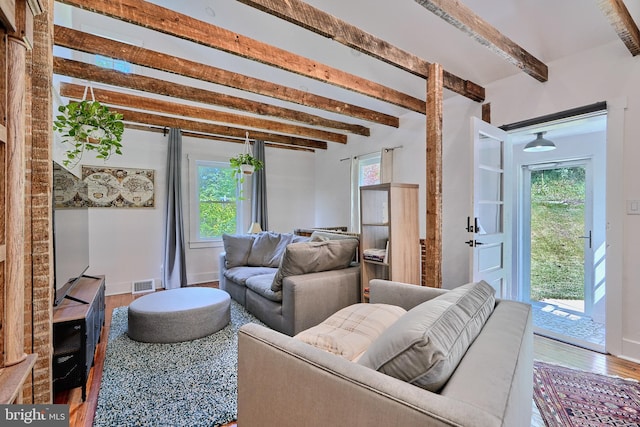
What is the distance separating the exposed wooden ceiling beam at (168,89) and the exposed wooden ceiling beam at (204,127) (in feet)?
3.77

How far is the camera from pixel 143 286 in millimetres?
4324

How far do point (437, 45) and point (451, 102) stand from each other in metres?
0.91

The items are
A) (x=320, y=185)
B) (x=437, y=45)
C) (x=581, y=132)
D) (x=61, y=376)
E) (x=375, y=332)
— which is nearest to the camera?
(x=375, y=332)

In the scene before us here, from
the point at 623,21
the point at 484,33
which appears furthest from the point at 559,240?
the point at 484,33

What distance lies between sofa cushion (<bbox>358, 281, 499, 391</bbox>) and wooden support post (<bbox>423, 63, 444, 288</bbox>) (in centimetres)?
153

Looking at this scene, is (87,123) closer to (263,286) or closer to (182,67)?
(182,67)

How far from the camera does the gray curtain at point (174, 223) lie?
4395 mm

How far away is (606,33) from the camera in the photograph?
2309 millimetres

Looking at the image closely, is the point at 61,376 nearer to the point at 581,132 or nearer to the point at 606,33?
the point at 606,33

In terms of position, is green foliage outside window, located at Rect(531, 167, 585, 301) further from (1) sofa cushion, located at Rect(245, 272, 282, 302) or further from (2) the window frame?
(2) the window frame

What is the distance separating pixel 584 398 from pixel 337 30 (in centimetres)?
285

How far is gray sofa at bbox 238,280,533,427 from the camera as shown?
26.4 inches

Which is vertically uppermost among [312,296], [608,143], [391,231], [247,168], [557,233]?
[247,168]

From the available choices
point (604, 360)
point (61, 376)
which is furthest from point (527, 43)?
point (61, 376)
